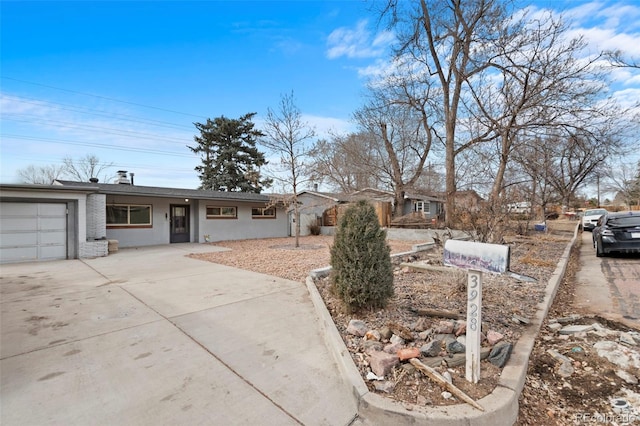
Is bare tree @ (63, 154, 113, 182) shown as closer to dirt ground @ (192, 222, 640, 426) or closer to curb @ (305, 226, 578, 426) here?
dirt ground @ (192, 222, 640, 426)

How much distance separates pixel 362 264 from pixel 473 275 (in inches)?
58.6

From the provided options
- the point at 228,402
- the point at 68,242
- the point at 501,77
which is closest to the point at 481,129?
the point at 501,77

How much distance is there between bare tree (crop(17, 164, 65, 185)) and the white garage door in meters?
27.6

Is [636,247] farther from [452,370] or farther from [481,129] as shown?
[452,370]

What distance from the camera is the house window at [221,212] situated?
14.4 m

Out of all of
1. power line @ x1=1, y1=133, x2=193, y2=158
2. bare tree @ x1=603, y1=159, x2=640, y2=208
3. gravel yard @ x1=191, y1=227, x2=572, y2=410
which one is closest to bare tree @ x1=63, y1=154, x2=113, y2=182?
power line @ x1=1, y1=133, x2=193, y2=158

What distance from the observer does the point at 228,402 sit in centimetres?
218

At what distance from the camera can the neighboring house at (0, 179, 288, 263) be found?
8688 mm

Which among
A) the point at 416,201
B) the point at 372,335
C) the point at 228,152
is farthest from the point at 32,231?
the point at 416,201

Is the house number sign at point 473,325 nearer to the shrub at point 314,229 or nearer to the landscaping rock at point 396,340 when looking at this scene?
the landscaping rock at point 396,340

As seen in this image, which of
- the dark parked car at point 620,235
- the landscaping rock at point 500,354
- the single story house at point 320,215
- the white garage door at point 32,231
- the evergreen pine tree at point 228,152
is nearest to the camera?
the landscaping rock at point 500,354

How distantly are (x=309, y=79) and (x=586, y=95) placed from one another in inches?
411

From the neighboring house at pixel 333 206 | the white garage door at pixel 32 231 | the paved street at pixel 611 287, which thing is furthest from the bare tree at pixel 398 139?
the white garage door at pixel 32 231

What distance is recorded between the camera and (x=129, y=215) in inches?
481
